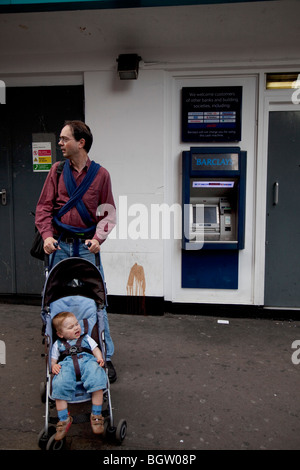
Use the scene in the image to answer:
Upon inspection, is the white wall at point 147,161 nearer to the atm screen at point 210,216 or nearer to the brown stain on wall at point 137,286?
the brown stain on wall at point 137,286

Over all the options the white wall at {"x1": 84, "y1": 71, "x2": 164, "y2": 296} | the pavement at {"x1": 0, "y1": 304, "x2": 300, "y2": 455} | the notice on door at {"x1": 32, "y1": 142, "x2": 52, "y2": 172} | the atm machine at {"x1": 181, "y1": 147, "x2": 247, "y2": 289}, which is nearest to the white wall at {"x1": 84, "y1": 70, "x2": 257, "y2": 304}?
the white wall at {"x1": 84, "y1": 71, "x2": 164, "y2": 296}

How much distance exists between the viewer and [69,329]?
8.22ft

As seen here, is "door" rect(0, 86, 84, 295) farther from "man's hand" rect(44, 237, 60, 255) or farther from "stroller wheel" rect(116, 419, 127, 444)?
"stroller wheel" rect(116, 419, 127, 444)

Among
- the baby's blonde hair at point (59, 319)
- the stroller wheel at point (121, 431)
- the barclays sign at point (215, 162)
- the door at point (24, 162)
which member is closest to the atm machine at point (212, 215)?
the barclays sign at point (215, 162)

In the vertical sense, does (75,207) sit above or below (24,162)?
below

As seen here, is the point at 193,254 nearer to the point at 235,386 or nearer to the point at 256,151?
the point at 256,151

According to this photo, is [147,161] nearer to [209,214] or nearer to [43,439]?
[209,214]

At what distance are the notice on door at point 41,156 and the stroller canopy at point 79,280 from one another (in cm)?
256

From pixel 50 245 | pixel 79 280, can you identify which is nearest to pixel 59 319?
pixel 79 280

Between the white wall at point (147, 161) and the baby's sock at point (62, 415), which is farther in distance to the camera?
the white wall at point (147, 161)

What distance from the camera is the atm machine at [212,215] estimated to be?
446cm

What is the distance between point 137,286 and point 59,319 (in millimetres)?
2232

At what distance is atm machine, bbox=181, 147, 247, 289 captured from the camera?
4461 mm

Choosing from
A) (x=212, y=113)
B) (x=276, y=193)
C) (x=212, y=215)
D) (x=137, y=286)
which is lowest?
(x=137, y=286)
